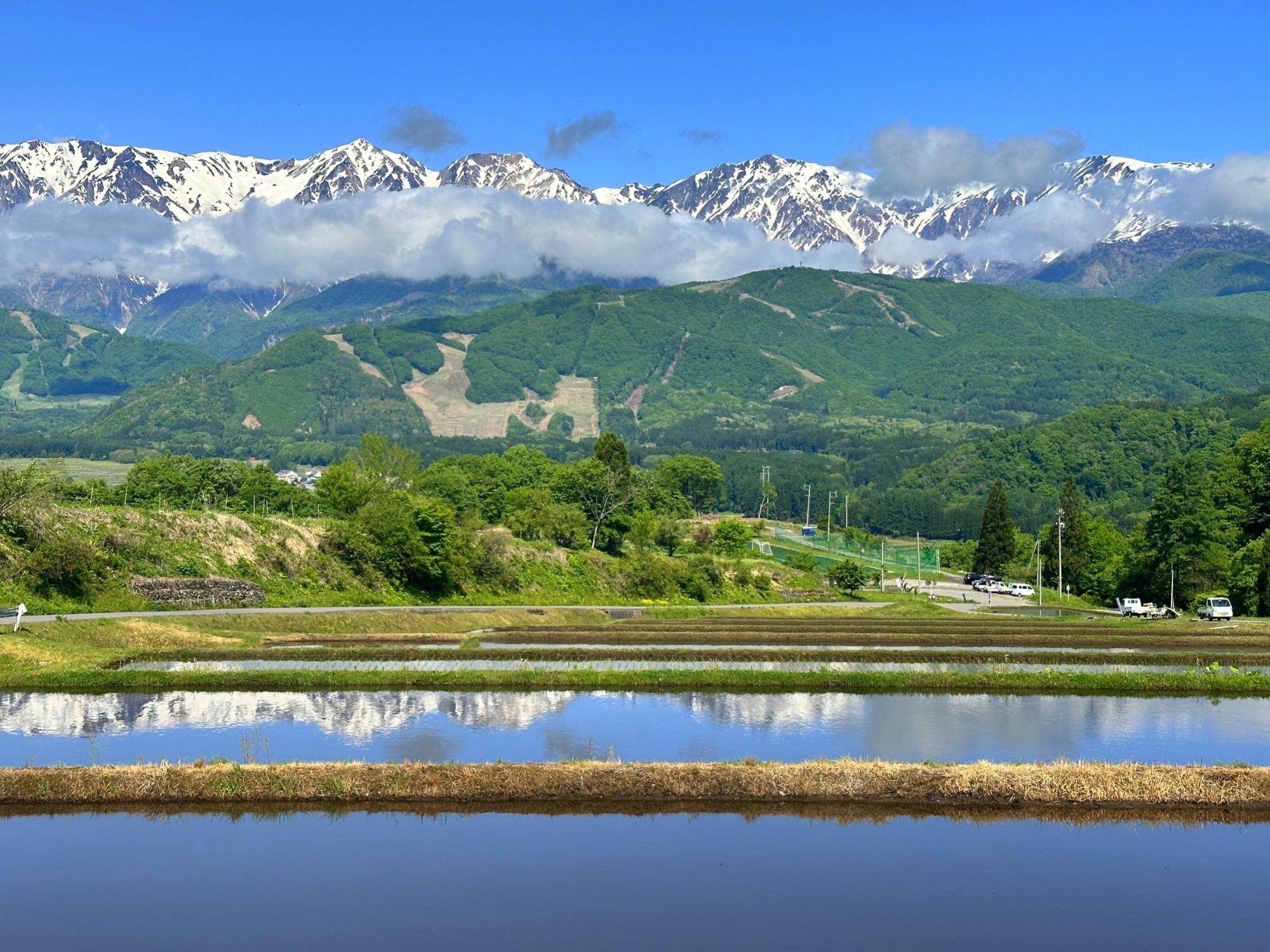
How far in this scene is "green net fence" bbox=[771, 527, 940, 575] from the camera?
6038 inches

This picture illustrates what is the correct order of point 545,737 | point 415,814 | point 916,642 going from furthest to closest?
point 916,642 → point 545,737 → point 415,814

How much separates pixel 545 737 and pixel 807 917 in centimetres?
1645

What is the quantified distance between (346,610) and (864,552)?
105 m

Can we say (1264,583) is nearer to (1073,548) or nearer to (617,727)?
(1073,548)

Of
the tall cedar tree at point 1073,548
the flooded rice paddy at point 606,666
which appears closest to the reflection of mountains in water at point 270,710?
the flooded rice paddy at point 606,666

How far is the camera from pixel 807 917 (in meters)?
25.0

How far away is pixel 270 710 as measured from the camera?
44.9 meters

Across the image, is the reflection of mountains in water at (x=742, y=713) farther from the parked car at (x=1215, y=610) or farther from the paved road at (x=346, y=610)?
the parked car at (x=1215, y=610)

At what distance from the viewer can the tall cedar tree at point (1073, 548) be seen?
5782 inches

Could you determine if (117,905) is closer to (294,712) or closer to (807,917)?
(807,917)

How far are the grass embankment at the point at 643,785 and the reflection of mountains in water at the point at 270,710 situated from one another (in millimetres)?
7276

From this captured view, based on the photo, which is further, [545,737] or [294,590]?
[294,590]

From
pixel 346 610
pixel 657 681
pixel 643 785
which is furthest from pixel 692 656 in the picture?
pixel 643 785

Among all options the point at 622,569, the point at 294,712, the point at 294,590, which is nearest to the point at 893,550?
the point at 622,569
